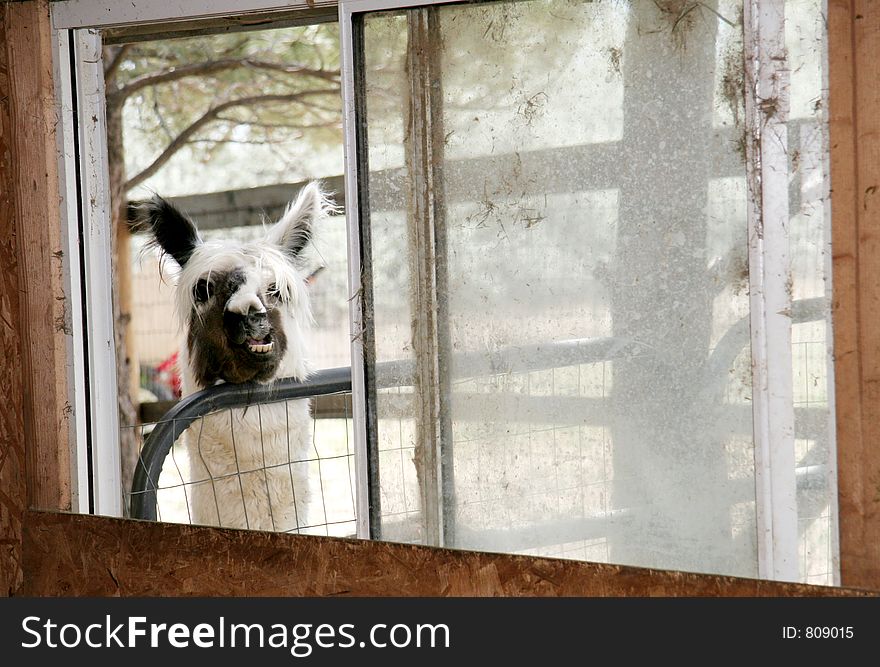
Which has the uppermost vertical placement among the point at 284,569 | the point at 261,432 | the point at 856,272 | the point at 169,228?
the point at 169,228

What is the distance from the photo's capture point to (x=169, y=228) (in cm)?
271

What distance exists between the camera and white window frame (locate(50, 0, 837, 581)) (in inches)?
72.8

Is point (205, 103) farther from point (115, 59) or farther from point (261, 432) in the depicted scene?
point (261, 432)

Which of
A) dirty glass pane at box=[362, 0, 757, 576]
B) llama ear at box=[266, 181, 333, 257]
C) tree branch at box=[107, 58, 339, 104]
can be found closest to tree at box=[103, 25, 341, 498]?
tree branch at box=[107, 58, 339, 104]

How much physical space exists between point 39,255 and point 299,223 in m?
0.77

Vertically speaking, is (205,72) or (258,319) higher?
(205,72)

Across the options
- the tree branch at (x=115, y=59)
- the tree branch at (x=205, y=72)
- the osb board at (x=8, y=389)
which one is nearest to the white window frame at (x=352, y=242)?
the osb board at (x=8, y=389)

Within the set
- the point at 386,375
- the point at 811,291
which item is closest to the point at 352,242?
the point at 386,375

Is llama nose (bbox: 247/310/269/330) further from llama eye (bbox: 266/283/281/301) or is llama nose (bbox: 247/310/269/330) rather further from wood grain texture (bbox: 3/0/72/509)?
wood grain texture (bbox: 3/0/72/509)

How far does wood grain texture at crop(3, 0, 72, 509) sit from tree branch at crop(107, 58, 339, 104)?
1242 mm

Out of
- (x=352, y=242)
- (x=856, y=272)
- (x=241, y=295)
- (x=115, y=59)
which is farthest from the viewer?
(x=115, y=59)

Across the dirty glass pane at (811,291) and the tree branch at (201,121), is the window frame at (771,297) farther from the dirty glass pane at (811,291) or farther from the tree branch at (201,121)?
the tree branch at (201,121)

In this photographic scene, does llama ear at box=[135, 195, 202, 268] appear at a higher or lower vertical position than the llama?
higher
